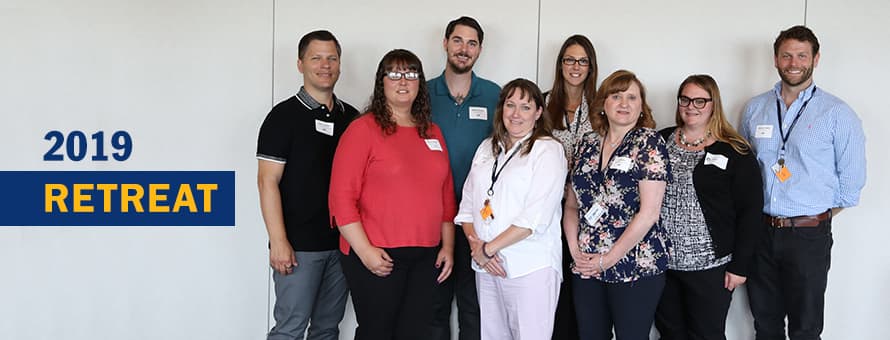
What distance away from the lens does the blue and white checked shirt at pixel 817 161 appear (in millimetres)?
2594

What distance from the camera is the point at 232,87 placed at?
119 inches

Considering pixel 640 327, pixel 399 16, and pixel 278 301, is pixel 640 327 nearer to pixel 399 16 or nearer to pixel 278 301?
pixel 278 301

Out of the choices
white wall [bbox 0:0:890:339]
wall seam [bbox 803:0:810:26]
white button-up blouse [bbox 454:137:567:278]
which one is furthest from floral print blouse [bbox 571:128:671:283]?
wall seam [bbox 803:0:810:26]

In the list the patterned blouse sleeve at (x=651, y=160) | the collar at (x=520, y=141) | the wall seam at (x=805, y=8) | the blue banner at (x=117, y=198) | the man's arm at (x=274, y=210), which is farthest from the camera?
the wall seam at (x=805, y=8)

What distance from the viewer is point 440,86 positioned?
2709 millimetres

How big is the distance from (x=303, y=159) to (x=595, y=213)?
1.23 m

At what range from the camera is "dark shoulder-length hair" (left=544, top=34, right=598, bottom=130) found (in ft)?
8.66

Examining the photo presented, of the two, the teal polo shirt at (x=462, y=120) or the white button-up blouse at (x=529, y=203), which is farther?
the teal polo shirt at (x=462, y=120)

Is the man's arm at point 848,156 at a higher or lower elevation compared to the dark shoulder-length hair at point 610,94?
lower

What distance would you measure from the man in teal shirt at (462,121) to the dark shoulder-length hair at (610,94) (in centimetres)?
50

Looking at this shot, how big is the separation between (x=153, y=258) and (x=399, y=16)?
6.19 ft

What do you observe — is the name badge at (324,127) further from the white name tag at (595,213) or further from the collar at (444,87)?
the white name tag at (595,213)

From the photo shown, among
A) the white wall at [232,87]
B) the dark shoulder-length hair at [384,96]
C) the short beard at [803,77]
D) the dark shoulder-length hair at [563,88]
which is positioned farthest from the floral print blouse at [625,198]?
the white wall at [232,87]

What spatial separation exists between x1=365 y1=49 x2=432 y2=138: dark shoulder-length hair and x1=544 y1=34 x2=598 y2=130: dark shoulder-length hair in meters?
0.67
